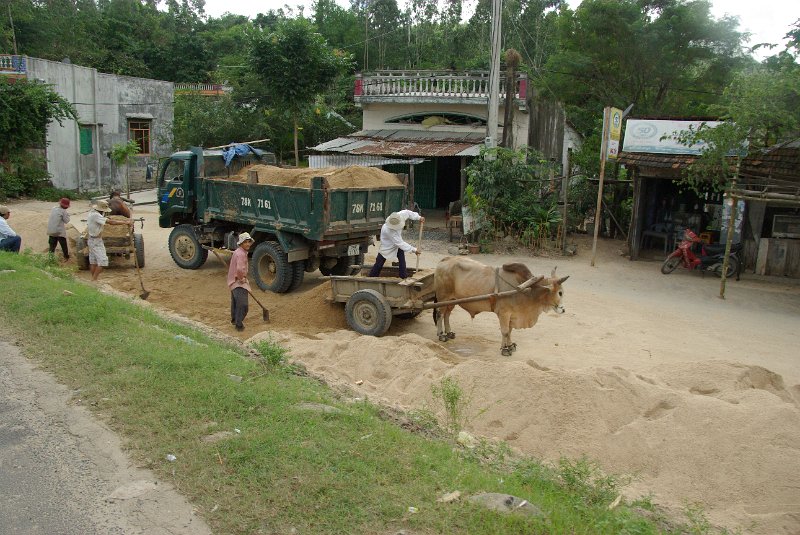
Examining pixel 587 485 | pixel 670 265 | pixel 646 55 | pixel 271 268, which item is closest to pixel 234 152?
pixel 271 268

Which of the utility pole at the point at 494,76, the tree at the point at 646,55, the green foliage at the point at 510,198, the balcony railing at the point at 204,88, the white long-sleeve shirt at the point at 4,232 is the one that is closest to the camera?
the white long-sleeve shirt at the point at 4,232

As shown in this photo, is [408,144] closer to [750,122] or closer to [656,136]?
[656,136]

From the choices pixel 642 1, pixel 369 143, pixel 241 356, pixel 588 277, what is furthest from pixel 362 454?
pixel 642 1

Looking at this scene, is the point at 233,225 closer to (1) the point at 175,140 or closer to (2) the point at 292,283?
(2) the point at 292,283

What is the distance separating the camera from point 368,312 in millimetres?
9609

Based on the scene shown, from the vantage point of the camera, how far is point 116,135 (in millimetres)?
27906

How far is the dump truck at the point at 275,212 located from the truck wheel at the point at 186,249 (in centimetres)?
2

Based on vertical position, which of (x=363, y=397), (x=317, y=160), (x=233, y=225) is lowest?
(x=363, y=397)

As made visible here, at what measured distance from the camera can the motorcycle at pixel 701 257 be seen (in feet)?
48.2

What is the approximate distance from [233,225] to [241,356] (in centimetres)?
632

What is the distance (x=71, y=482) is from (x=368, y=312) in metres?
5.45

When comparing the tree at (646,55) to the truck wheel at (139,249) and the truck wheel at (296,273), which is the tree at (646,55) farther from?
the truck wheel at (139,249)

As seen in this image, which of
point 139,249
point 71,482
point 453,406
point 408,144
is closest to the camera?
point 71,482

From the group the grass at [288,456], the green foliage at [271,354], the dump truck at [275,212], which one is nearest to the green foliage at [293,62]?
the dump truck at [275,212]
